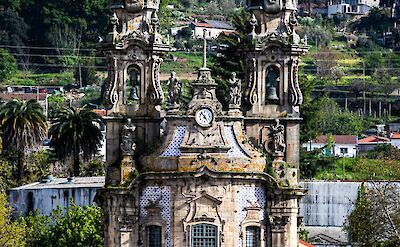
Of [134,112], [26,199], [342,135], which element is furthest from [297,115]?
[342,135]

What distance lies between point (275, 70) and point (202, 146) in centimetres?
500

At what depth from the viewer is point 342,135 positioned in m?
148

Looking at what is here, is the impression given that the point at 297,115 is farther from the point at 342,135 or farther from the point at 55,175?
the point at 342,135

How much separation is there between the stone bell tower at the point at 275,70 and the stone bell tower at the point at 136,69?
3746mm

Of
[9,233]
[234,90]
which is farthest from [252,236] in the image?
[9,233]

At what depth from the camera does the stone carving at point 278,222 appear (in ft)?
228

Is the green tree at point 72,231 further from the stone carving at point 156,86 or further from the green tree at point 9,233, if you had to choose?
the stone carving at point 156,86

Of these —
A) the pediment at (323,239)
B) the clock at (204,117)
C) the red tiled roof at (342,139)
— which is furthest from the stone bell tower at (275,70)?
the red tiled roof at (342,139)

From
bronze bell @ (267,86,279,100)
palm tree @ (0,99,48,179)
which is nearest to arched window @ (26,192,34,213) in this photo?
palm tree @ (0,99,48,179)

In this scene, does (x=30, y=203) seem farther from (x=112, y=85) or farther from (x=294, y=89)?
(x=294, y=89)

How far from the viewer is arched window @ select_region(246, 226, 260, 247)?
69.6m

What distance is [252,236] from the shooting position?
6975 centimetres

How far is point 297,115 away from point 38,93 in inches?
3245

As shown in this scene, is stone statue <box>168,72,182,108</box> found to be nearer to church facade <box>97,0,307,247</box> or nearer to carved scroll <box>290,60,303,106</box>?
church facade <box>97,0,307,247</box>
